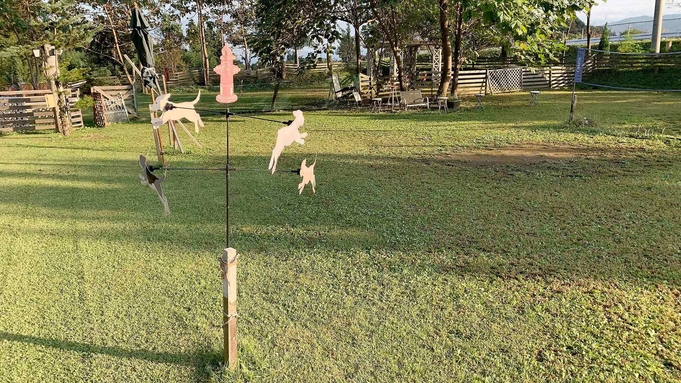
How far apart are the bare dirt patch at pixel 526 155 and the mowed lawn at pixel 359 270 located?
8cm

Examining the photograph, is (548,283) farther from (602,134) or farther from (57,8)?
(57,8)

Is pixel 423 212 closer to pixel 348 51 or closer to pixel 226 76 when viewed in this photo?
pixel 226 76

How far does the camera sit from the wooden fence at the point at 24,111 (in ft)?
39.7

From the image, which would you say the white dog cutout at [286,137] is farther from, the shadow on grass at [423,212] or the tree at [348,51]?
the tree at [348,51]

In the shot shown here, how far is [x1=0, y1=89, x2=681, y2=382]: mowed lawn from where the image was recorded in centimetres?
304

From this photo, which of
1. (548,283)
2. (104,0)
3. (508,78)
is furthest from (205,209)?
(104,0)

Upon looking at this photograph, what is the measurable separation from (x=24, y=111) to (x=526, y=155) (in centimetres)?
1193

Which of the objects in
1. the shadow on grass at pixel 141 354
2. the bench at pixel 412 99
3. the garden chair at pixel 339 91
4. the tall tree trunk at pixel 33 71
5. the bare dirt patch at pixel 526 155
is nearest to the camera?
the shadow on grass at pixel 141 354

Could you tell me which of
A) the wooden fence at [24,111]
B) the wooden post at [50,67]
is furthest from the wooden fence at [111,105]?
the wooden post at [50,67]

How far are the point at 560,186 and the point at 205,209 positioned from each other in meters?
4.71

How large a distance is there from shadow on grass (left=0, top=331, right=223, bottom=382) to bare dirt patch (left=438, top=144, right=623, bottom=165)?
5977 millimetres

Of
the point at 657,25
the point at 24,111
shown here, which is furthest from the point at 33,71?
the point at 657,25

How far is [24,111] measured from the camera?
12164 mm

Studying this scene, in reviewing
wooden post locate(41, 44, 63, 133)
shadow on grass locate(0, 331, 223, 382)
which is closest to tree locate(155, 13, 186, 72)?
wooden post locate(41, 44, 63, 133)
